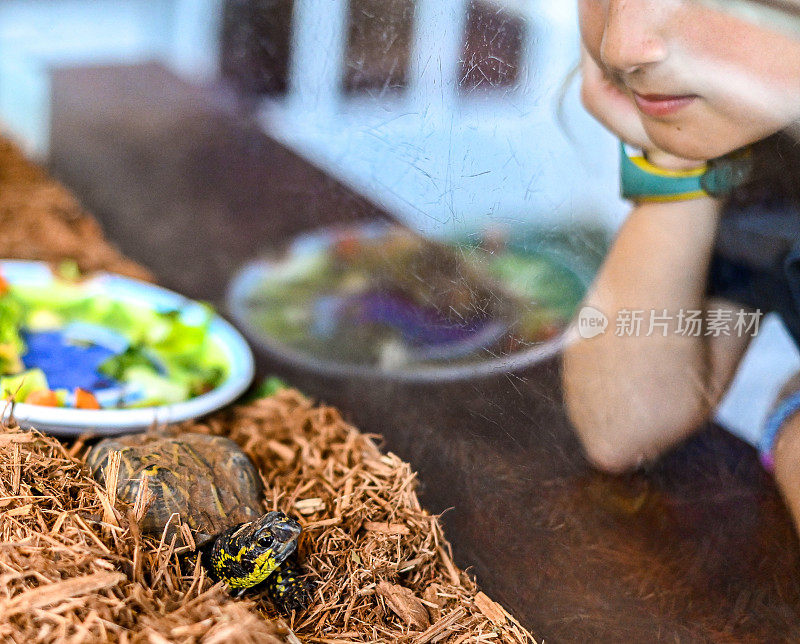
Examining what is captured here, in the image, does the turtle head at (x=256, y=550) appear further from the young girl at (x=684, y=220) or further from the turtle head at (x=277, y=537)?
the young girl at (x=684, y=220)

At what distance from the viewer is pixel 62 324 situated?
1.62 metres

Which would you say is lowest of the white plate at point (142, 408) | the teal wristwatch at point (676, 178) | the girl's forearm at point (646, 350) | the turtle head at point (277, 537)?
the white plate at point (142, 408)

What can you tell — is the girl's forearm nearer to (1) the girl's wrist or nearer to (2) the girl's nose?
(1) the girl's wrist

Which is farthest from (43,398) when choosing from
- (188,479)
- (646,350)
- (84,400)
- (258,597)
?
(646,350)

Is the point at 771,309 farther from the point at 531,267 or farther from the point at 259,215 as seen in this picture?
the point at 259,215

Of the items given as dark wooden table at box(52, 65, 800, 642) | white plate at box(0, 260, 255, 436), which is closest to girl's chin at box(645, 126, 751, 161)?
dark wooden table at box(52, 65, 800, 642)

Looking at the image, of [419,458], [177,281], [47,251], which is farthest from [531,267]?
[47,251]

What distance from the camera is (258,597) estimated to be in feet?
3.43

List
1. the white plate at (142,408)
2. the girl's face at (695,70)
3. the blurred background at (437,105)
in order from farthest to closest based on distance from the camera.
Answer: the white plate at (142,408) < the blurred background at (437,105) < the girl's face at (695,70)

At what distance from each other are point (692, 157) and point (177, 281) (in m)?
1.50

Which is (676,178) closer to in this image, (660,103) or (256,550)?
(660,103)

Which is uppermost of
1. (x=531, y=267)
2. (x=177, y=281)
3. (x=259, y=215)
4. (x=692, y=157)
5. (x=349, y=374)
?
(x=692, y=157)

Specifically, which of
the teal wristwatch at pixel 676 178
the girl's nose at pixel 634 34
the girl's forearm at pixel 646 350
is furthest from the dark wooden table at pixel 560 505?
the girl's nose at pixel 634 34

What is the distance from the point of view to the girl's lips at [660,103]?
791 millimetres
